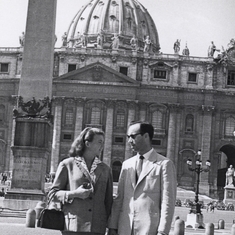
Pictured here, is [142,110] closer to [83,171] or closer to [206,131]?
[206,131]

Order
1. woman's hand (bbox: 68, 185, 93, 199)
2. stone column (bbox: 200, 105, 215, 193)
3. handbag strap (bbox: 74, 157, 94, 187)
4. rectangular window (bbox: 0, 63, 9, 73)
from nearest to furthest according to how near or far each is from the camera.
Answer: woman's hand (bbox: 68, 185, 93, 199)
handbag strap (bbox: 74, 157, 94, 187)
stone column (bbox: 200, 105, 215, 193)
rectangular window (bbox: 0, 63, 9, 73)

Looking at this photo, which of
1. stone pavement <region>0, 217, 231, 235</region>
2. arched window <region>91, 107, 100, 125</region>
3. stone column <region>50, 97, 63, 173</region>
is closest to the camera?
stone pavement <region>0, 217, 231, 235</region>

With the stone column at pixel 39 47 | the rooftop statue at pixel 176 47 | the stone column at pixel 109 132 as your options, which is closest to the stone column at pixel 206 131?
the rooftop statue at pixel 176 47

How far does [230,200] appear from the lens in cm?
5575

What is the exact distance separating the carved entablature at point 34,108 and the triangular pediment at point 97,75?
44.8m

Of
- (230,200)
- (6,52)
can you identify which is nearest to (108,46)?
(6,52)

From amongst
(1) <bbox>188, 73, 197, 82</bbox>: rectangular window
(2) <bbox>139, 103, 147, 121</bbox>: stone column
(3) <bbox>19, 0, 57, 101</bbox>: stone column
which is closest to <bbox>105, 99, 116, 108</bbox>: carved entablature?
(2) <bbox>139, 103, 147, 121</bbox>: stone column

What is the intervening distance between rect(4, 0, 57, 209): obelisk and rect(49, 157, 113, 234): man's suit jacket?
14161mm

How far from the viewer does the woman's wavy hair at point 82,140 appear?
692 cm

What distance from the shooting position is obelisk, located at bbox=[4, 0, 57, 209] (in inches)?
821

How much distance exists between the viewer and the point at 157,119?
→ 67.9 meters

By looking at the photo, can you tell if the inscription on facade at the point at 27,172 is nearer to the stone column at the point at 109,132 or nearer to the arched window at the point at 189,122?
the stone column at the point at 109,132

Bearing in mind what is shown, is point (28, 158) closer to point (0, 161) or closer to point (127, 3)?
point (0, 161)

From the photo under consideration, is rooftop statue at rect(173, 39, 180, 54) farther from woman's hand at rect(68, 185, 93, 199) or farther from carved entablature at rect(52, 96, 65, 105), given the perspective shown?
woman's hand at rect(68, 185, 93, 199)
